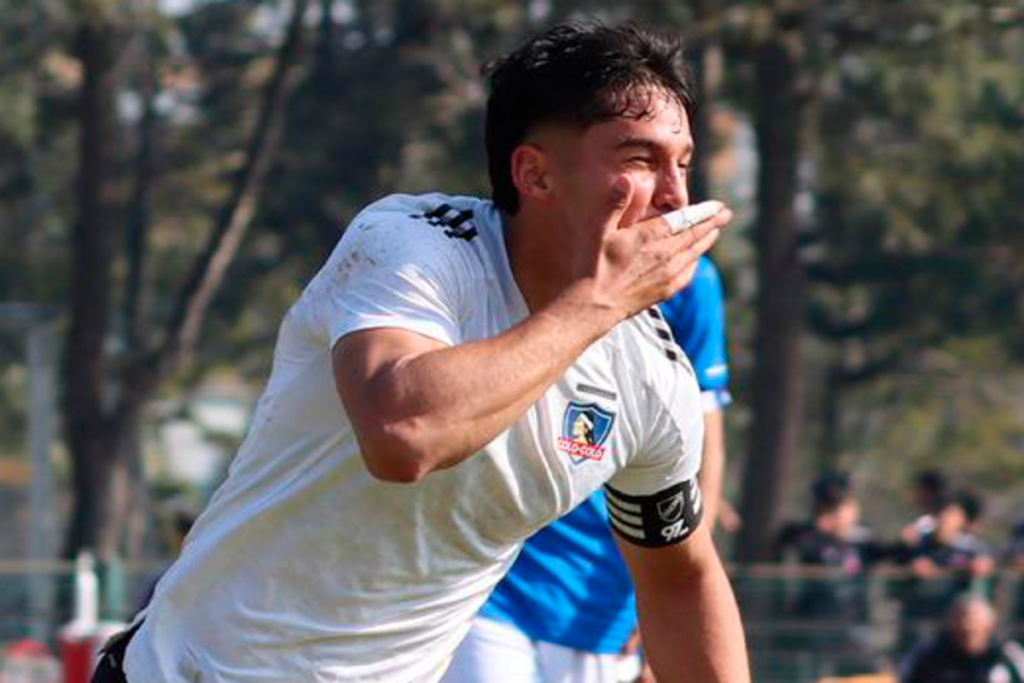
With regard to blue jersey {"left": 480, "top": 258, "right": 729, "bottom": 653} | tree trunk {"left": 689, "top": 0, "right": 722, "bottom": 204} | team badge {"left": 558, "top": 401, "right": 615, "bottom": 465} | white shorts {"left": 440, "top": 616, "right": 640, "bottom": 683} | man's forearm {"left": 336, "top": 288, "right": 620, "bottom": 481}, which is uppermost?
man's forearm {"left": 336, "top": 288, "right": 620, "bottom": 481}

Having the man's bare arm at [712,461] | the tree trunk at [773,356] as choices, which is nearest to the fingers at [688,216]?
the man's bare arm at [712,461]

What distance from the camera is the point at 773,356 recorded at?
79.7 feet

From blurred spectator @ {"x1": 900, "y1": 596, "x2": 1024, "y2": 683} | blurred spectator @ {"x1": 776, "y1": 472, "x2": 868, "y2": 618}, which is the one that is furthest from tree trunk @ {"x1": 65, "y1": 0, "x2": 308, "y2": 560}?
blurred spectator @ {"x1": 900, "y1": 596, "x2": 1024, "y2": 683}

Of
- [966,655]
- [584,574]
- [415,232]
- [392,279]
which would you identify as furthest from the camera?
[966,655]

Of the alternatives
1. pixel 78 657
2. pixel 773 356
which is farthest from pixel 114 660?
pixel 773 356

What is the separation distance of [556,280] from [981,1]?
17.2 m

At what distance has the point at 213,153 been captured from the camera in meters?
28.2

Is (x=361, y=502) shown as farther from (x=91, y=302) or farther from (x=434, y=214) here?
(x=91, y=302)

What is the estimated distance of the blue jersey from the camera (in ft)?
17.0

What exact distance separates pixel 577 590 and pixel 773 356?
63.1 ft

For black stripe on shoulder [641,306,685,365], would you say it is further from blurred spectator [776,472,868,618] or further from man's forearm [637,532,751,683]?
blurred spectator [776,472,868,618]

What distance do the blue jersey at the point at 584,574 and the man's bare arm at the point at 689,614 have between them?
1.23 metres

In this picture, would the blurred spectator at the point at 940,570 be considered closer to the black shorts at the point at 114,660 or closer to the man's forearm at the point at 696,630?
the man's forearm at the point at 696,630

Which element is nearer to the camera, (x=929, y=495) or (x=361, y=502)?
(x=361, y=502)
